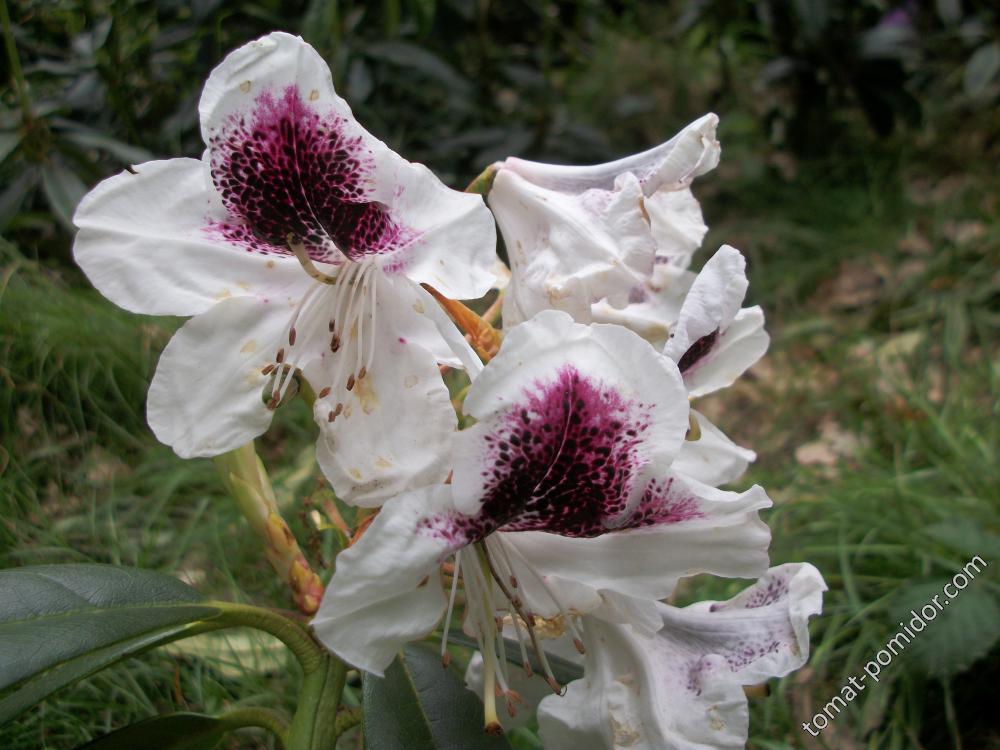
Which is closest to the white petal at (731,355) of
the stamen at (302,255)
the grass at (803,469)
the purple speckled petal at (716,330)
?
the purple speckled petal at (716,330)

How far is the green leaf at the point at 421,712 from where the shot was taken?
0.83 meters

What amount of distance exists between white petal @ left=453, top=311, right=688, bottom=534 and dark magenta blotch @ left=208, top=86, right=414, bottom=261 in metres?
0.18

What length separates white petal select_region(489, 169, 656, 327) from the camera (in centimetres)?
79

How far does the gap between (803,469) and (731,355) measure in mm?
1117

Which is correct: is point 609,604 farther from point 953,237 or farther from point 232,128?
point 953,237

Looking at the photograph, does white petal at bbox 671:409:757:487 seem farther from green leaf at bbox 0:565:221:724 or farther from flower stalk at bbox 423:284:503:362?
green leaf at bbox 0:565:221:724

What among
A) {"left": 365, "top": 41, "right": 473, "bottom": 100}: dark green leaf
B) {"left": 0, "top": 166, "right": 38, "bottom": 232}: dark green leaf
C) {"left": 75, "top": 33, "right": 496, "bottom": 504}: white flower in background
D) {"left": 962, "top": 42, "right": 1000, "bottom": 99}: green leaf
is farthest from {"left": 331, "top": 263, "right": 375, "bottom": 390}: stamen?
{"left": 962, "top": 42, "right": 1000, "bottom": 99}: green leaf

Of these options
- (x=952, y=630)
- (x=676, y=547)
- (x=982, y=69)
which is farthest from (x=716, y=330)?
(x=982, y=69)

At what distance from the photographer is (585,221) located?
81cm

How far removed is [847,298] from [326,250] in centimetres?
216

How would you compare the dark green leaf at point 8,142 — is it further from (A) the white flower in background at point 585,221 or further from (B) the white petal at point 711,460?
(B) the white petal at point 711,460

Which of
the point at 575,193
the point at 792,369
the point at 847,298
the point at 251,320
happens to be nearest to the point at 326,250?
the point at 251,320

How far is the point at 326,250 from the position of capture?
2.74 ft

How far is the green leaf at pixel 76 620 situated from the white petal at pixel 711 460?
0.43m
